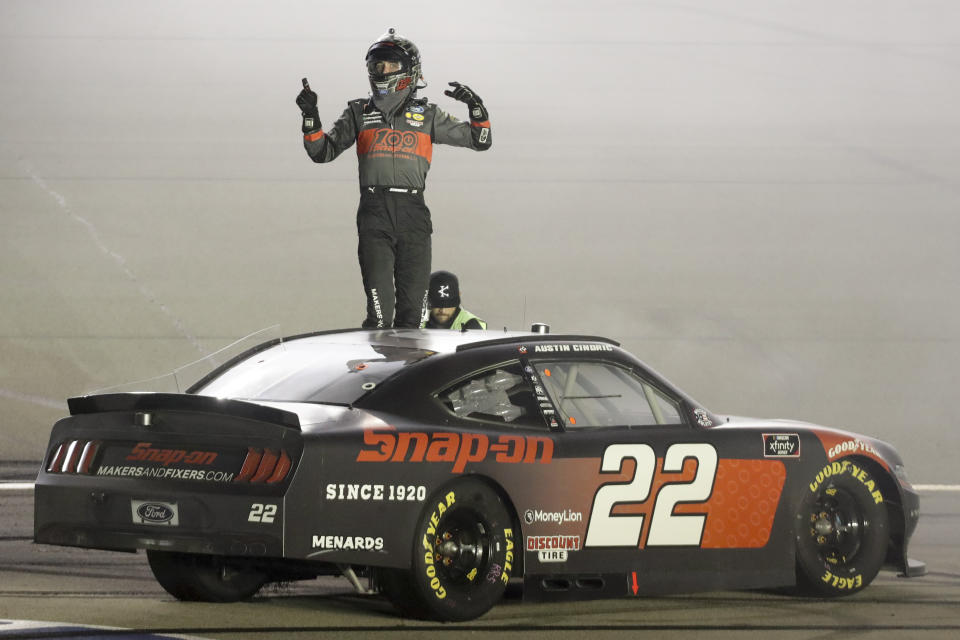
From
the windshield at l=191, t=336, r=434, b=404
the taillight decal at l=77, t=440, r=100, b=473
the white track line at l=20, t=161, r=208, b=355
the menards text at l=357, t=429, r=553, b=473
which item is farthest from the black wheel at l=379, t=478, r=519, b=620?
the white track line at l=20, t=161, r=208, b=355

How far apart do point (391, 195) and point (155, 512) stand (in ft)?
11.0

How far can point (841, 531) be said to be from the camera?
824 cm

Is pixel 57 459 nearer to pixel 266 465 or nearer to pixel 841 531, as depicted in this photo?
pixel 266 465

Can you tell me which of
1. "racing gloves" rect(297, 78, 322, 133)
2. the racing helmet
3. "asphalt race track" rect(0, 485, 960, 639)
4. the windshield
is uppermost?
the racing helmet

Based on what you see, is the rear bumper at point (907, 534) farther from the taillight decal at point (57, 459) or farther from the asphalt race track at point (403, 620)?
the taillight decal at point (57, 459)

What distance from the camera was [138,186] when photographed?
49.1ft

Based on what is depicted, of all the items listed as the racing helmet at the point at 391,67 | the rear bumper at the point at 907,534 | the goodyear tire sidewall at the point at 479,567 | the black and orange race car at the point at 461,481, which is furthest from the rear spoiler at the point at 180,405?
the rear bumper at the point at 907,534

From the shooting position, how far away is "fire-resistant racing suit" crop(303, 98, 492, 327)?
959 cm

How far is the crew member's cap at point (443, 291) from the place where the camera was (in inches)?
450

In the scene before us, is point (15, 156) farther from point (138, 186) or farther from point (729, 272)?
point (729, 272)

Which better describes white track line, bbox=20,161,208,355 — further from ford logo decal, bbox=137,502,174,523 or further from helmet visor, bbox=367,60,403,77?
ford logo decal, bbox=137,502,174,523

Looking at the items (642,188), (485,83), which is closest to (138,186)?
(485,83)

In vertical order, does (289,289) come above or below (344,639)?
above

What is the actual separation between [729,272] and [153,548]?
8.98 m
